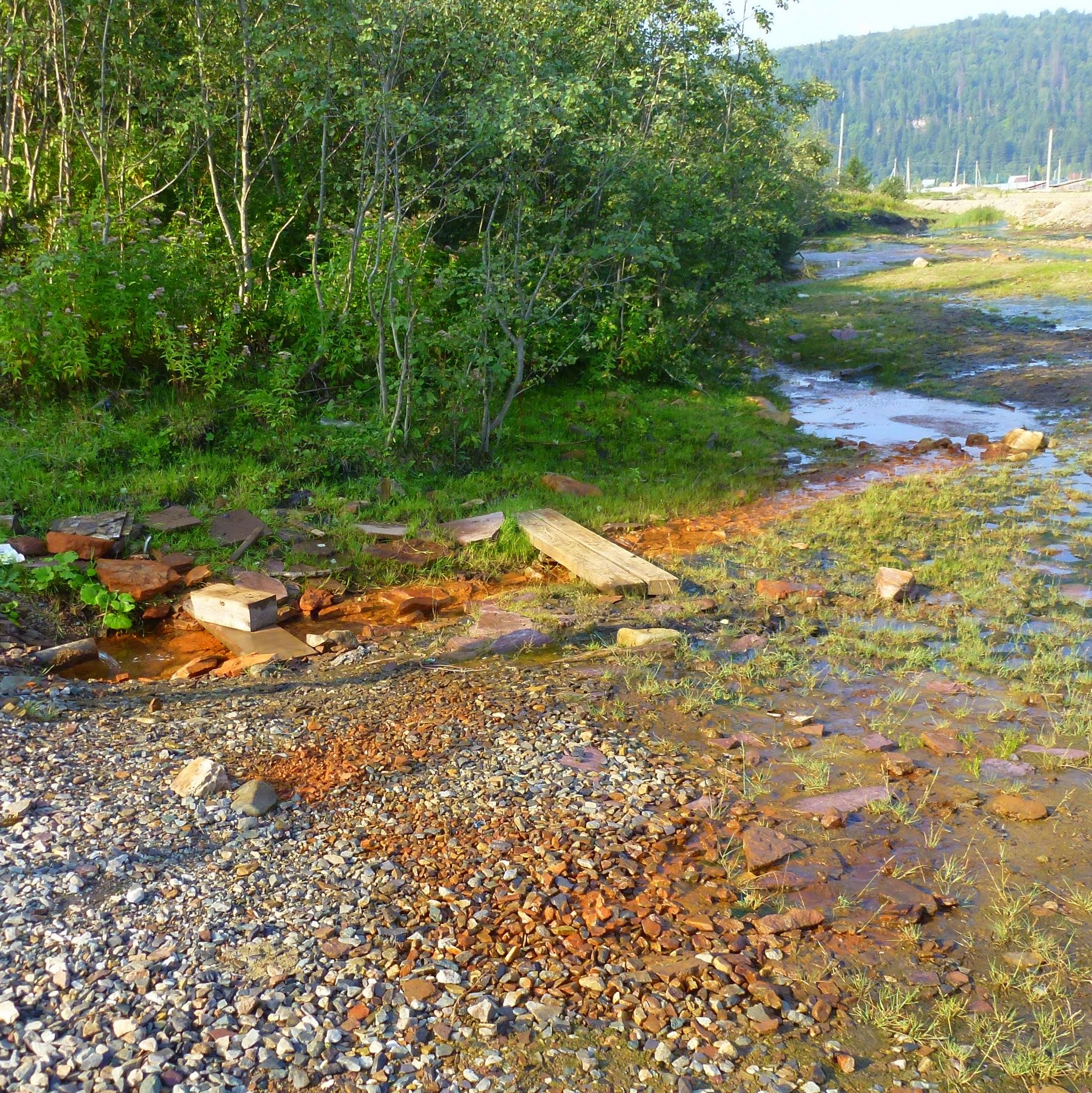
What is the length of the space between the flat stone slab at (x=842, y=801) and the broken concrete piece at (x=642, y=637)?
1794 millimetres

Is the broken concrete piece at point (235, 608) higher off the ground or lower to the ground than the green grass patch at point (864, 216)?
lower

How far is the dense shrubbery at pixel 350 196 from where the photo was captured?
27.6 ft

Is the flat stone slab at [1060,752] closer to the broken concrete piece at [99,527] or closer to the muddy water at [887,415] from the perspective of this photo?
the broken concrete piece at [99,527]

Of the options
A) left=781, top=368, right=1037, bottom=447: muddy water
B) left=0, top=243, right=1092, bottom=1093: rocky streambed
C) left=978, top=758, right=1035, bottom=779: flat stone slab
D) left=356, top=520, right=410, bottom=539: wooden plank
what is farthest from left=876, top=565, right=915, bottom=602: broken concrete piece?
left=781, top=368, right=1037, bottom=447: muddy water

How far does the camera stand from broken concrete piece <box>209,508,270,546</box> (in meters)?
7.29

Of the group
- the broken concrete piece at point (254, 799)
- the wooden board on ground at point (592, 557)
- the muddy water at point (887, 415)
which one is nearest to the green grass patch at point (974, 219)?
the muddy water at point (887, 415)

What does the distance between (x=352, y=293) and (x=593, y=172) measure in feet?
8.48

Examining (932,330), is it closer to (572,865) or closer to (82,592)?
(82,592)

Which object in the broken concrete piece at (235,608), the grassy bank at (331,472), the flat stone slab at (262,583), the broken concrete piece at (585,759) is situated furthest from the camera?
the grassy bank at (331,472)

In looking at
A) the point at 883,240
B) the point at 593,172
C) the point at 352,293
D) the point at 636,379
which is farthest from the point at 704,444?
the point at 883,240

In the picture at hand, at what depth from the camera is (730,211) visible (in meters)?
13.3

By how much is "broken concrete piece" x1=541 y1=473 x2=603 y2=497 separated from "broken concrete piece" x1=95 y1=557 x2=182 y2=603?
11.9 feet

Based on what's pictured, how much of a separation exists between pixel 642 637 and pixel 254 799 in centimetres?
271

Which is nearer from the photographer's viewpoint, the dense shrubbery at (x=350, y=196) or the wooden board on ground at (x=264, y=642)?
the wooden board on ground at (x=264, y=642)
